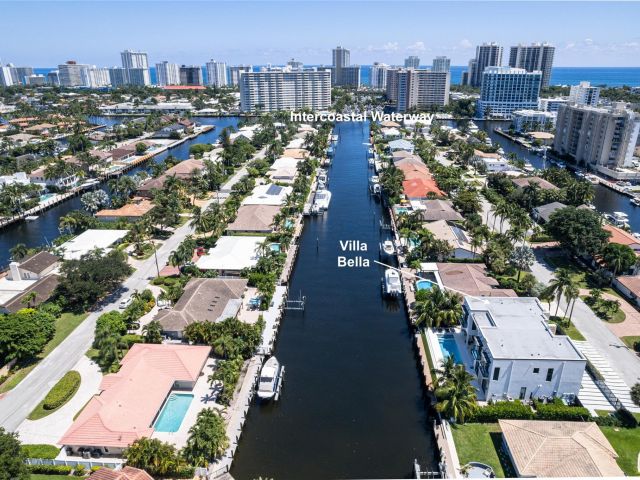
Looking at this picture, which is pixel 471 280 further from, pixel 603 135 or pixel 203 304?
pixel 603 135

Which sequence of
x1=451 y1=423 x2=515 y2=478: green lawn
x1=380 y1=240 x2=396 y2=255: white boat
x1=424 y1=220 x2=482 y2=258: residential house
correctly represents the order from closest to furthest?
x1=451 y1=423 x2=515 y2=478: green lawn → x1=424 y1=220 x2=482 y2=258: residential house → x1=380 y1=240 x2=396 y2=255: white boat

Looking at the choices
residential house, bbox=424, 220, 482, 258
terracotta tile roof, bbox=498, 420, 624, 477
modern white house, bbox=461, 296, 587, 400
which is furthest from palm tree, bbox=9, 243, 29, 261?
terracotta tile roof, bbox=498, 420, 624, 477

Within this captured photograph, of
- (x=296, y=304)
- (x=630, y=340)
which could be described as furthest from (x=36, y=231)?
(x=630, y=340)

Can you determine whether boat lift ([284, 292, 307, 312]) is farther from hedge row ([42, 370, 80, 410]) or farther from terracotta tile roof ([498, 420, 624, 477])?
terracotta tile roof ([498, 420, 624, 477])

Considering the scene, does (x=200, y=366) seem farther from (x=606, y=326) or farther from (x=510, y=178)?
(x=510, y=178)

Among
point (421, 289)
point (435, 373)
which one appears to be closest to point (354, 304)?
point (421, 289)

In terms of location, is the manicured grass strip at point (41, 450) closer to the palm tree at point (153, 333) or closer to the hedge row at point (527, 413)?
the palm tree at point (153, 333)

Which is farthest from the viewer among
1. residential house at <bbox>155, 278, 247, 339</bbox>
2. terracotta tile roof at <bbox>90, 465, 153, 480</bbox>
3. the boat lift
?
the boat lift

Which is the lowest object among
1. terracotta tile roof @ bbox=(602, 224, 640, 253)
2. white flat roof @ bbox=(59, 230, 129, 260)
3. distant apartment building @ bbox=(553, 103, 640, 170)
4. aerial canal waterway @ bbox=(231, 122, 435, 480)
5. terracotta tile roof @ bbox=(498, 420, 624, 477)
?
aerial canal waterway @ bbox=(231, 122, 435, 480)
